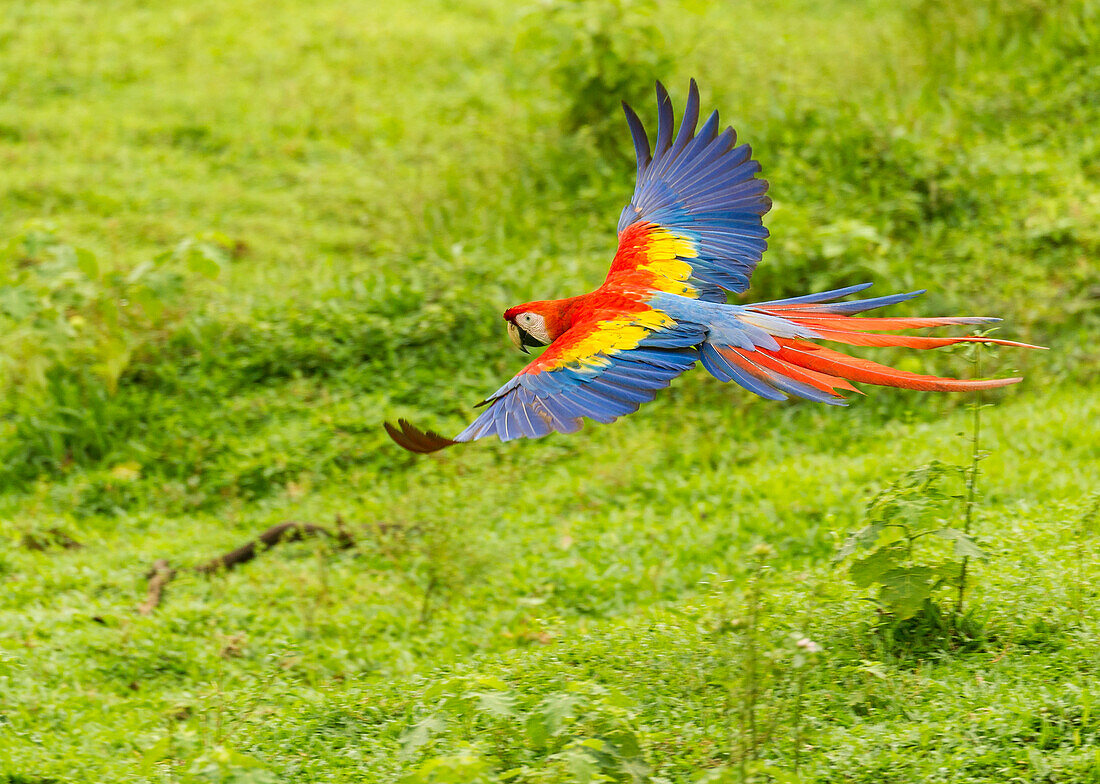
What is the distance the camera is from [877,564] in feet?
10.5

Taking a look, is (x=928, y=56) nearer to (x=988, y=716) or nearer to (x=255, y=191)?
(x=255, y=191)

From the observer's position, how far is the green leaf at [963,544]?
304cm

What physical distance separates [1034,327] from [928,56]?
3091 mm

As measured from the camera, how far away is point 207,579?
471 cm

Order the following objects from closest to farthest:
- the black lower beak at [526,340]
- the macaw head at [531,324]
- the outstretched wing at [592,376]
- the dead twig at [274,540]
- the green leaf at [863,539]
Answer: the outstretched wing at [592,376] → the green leaf at [863,539] → the macaw head at [531,324] → the black lower beak at [526,340] → the dead twig at [274,540]

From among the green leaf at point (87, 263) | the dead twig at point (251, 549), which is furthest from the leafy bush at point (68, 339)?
the dead twig at point (251, 549)

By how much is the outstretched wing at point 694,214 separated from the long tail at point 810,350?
1.37 feet

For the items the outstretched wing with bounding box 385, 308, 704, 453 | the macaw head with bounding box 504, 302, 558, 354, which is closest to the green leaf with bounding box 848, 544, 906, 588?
the outstretched wing with bounding box 385, 308, 704, 453

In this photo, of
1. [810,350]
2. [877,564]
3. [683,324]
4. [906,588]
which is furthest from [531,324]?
[906,588]

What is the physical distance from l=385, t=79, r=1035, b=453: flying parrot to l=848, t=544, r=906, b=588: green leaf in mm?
507

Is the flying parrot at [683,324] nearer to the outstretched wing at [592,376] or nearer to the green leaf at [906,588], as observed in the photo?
the outstretched wing at [592,376]

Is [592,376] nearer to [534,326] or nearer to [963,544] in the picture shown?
[534,326]

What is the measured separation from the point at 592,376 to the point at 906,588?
3.63ft

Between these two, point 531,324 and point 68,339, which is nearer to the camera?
point 531,324
